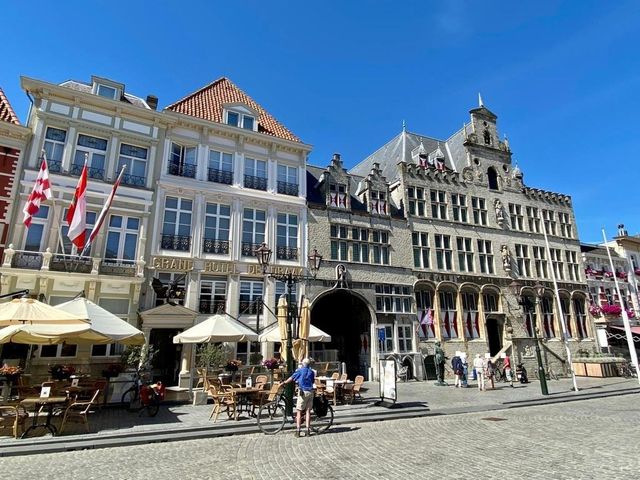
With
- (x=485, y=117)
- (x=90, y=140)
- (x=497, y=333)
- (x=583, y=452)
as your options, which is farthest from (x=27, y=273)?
(x=485, y=117)

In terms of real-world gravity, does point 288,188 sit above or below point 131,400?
above

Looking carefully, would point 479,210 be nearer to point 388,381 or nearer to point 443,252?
point 443,252

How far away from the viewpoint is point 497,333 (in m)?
27.0

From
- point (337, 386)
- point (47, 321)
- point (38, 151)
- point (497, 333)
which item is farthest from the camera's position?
point (497, 333)

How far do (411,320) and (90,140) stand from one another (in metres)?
19.8

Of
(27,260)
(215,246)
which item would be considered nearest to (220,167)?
(215,246)

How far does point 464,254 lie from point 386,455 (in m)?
22.0

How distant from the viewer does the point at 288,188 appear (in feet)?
72.6

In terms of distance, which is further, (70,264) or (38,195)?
(70,264)

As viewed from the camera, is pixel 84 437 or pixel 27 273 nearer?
pixel 84 437

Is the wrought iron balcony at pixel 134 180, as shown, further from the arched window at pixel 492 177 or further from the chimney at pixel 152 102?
the arched window at pixel 492 177

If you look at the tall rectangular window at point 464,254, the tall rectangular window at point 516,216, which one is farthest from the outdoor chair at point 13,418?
the tall rectangular window at point 516,216

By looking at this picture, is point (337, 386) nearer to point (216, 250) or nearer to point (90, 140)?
point (216, 250)

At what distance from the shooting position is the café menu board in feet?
41.6
